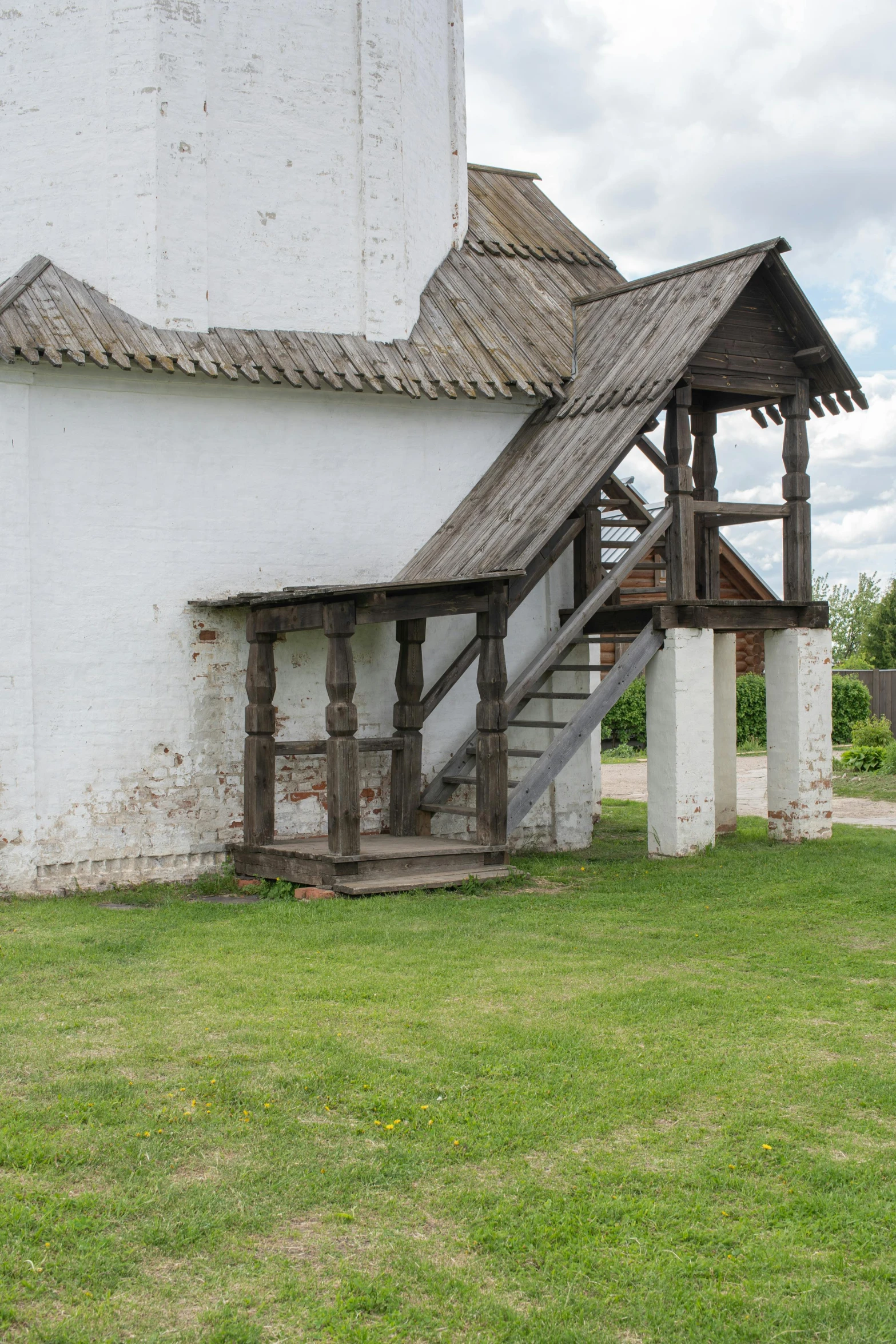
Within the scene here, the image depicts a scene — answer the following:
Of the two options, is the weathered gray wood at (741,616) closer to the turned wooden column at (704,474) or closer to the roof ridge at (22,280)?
the turned wooden column at (704,474)

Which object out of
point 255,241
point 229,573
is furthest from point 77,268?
point 229,573

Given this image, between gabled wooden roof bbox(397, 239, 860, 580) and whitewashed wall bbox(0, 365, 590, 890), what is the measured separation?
0.69 m

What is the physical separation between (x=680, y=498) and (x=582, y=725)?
236 cm

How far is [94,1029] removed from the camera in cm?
651

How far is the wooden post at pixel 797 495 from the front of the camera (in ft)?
43.6

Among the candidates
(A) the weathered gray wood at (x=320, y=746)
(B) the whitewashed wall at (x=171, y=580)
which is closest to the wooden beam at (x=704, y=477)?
(B) the whitewashed wall at (x=171, y=580)

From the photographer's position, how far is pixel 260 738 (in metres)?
11.3

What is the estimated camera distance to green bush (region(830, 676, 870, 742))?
28344mm

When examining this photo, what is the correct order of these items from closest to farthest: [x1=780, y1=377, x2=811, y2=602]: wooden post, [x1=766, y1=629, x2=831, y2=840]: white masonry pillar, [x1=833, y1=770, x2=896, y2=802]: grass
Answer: [x1=766, y1=629, x2=831, y2=840]: white masonry pillar, [x1=780, y1=377, x2=811, y2=602]: wooden post, [x1=833, y1=770, x2=896, y2=802]: grass

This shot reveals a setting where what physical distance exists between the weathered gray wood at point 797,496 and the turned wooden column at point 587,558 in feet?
6.26

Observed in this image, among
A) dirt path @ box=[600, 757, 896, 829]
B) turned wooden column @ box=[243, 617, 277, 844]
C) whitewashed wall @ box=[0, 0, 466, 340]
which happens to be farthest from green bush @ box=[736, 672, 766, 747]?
turned wooden column @ box=[243, 617, 277, 844]

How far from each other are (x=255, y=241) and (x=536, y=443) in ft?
10.8

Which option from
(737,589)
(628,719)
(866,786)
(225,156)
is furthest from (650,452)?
(737,589)

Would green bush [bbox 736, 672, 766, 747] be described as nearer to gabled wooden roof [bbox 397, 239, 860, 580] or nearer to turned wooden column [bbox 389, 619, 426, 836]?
gabled wooden roof [bbox 397, 239, 860, 580]
